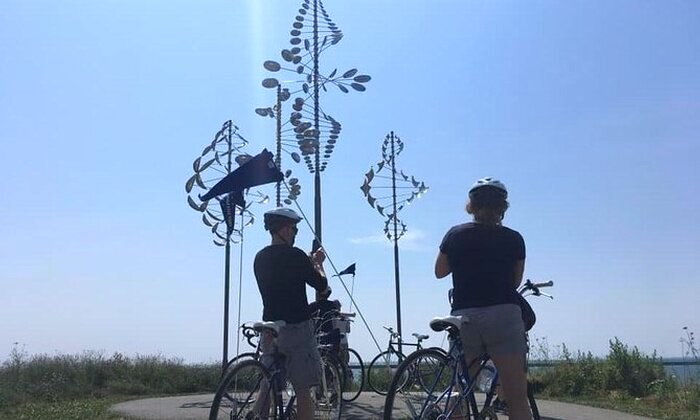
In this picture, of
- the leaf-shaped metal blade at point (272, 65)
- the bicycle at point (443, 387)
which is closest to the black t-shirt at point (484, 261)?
the bicycle at point (443, 387)

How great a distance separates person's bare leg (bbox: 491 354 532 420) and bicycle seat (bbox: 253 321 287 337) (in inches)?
63.5

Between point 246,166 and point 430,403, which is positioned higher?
point 246,166

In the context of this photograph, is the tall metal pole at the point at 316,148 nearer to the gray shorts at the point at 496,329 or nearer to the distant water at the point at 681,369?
the distant water at the point at 681,369

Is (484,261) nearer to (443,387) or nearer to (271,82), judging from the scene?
(443,387)

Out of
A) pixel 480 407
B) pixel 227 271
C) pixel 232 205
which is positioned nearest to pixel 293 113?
pixel 227 271

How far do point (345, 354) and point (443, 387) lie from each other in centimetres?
521

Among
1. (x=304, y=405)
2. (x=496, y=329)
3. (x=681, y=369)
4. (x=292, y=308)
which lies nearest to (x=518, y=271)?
(x=496, y=329)

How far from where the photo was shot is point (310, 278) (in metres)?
5.56

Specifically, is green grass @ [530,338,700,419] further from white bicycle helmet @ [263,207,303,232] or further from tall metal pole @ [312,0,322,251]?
white bicycle helmet @ [263,207,303,232]

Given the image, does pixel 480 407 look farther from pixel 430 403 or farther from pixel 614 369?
pixel 614 369

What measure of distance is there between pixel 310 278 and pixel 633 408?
5.39 metres

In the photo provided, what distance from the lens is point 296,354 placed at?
5.47 metres

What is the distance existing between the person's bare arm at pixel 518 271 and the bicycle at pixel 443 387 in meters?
0.44

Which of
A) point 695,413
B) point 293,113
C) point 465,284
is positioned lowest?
point 695,413
